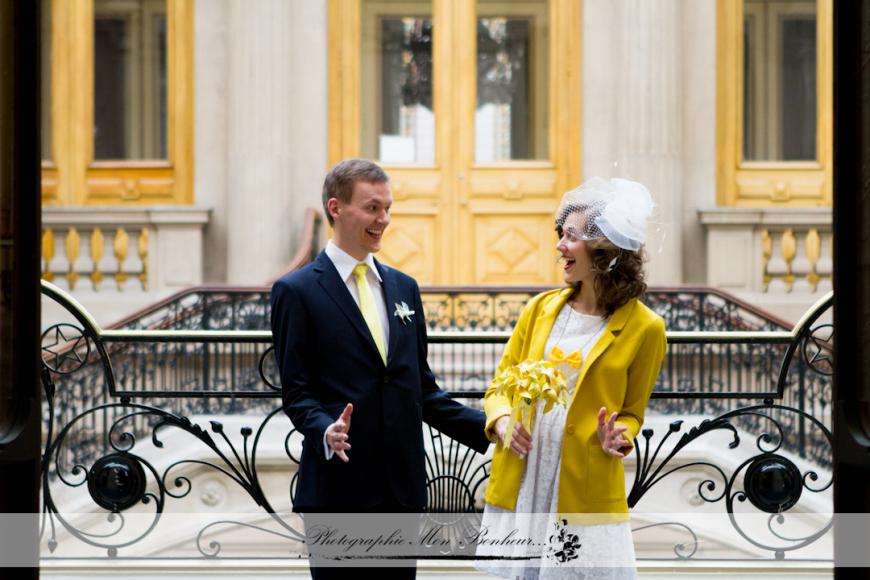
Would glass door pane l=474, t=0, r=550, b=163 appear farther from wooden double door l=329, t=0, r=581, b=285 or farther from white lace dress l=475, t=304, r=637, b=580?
white lace dress l=475, t=304, r=637, b=580

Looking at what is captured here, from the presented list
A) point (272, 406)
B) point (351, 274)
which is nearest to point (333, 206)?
point (351, 274)

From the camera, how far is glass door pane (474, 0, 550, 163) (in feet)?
47.4

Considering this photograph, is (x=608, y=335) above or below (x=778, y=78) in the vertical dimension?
below

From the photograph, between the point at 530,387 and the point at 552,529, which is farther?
the point at 552,529

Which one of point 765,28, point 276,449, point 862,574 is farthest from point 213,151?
point 862,574

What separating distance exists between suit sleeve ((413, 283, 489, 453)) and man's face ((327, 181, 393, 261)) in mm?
294

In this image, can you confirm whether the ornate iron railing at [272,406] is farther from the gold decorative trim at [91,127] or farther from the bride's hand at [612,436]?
the gold decorative trim at [91,127]

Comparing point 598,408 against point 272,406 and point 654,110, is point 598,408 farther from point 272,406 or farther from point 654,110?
point 654,110

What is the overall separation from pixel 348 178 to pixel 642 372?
42.7 inches

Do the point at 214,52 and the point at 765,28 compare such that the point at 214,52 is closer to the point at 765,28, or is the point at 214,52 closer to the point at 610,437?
the point at 765,28

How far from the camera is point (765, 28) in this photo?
14.4 m

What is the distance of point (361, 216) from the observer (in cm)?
361

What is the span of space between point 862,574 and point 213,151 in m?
12.3

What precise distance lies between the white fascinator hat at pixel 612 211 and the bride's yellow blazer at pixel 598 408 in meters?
0.21
